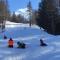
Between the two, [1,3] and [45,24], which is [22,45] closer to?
[1,3]

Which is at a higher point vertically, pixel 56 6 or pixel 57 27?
pixel 56 6

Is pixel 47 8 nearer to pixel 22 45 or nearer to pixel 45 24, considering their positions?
pixel 45 24

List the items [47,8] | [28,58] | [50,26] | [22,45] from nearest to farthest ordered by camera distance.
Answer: [28,58] → [22,45] → [50,26] → [47,8]

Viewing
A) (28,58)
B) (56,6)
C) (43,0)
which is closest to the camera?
(28,58)

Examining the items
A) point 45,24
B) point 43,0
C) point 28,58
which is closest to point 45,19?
point 45,24

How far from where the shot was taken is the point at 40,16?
32781mm

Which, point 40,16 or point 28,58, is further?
point 40,16

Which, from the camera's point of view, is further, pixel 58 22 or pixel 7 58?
pixel 58 22

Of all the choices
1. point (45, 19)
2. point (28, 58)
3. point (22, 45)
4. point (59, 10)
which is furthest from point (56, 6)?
point (28, 58)

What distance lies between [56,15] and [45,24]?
6.79 ft

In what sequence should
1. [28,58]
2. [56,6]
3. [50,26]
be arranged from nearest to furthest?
[28,58], [56,6], [50,26]

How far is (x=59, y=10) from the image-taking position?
95.0 ft

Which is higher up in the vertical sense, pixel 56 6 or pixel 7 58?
pixel 56 6

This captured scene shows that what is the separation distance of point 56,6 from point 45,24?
3.40 m
